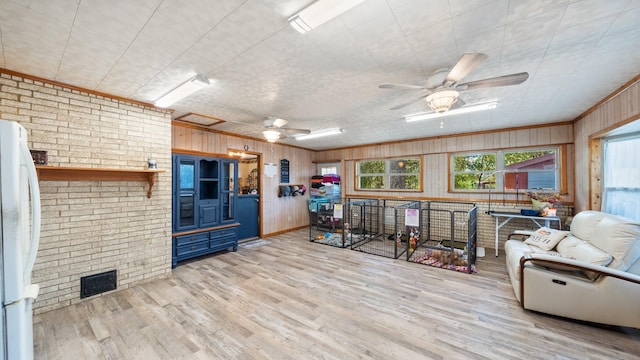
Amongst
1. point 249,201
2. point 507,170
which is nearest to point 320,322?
point 249,201

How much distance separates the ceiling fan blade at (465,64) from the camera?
5.35 ft

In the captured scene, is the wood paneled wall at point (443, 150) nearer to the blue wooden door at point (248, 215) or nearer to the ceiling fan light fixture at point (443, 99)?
the blue wooden door at point (248, 215)

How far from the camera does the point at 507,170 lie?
4.93 metres

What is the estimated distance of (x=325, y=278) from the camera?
138 inches

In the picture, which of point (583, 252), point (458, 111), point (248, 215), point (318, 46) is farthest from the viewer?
point (248, 215)

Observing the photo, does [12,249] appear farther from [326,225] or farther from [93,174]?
[326,225]

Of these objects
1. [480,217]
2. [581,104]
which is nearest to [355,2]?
[581,104]

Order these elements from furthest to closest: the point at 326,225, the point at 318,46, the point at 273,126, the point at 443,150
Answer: the point at 326,225 < the point at 443,150 < the point at 273,126 < the point at 318,46

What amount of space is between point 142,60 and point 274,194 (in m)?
4.50

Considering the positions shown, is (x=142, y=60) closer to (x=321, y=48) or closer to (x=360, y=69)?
(x=321, y=48)

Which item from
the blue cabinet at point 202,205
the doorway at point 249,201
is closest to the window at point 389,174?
the doorway at point 249,201

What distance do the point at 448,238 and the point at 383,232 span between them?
1579 millimetres

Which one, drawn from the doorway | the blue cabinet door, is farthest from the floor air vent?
the doorway

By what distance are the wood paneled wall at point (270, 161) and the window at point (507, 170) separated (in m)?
4.26
